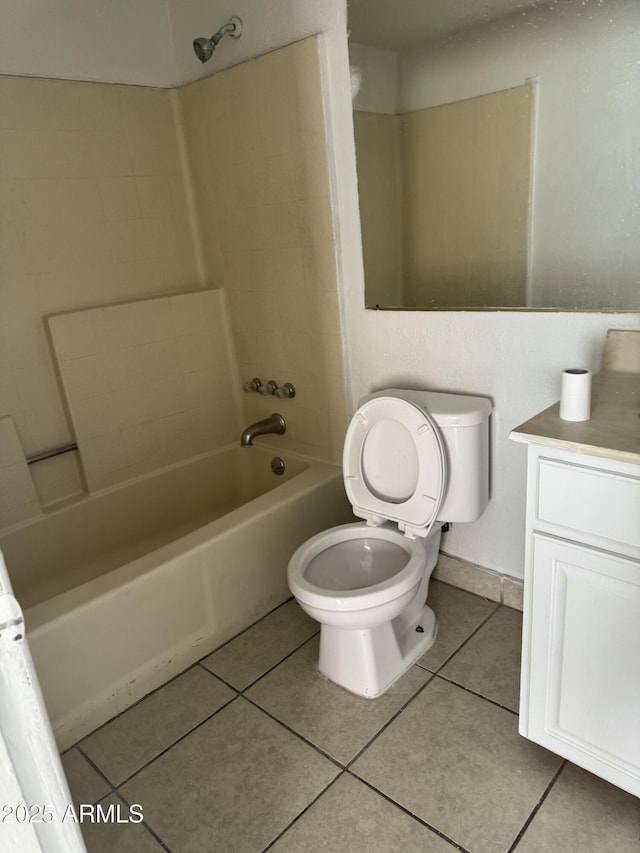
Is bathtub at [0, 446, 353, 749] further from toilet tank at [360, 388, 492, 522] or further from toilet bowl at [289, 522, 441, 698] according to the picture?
toilet tank at [360, 388, 492, 522]

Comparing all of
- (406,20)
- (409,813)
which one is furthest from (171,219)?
(409,813)

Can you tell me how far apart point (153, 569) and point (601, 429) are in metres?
1.28

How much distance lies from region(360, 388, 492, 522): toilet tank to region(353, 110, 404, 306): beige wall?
17.9 inches

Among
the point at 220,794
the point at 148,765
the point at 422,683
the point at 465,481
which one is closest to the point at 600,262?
the point at 465,481

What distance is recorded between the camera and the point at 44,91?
6.81 feet

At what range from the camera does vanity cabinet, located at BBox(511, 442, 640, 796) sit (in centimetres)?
112

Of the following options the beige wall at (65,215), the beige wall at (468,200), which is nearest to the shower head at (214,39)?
the beige wall at (65,215)

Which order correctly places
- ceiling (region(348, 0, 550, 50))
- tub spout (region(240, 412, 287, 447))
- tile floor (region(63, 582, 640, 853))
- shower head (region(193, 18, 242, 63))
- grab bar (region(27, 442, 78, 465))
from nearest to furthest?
tile floor (region(63, 582, 640, 853)), ceiling (region(348, 0, 550, 50)), shower head (region(193, 18, 242, 63)), grab bar (region(27, 442, 78, 465)), tub spout (region(240, 412, 287, 447))

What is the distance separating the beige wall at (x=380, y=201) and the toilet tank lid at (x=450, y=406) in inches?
13.8

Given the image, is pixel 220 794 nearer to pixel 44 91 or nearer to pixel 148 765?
pixel 148 765

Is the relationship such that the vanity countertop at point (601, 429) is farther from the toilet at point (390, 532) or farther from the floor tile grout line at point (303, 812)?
the floor tile grout line at point (303, 812)

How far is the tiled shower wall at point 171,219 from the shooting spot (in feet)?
6.79

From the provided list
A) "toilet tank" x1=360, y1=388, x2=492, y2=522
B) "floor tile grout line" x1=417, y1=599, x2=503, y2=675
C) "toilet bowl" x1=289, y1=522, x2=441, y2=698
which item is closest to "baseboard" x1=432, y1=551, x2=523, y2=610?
"floor tile grout line" x1=417, y1=599, x2=503, y2=675

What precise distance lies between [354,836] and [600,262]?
1524 millimetres
